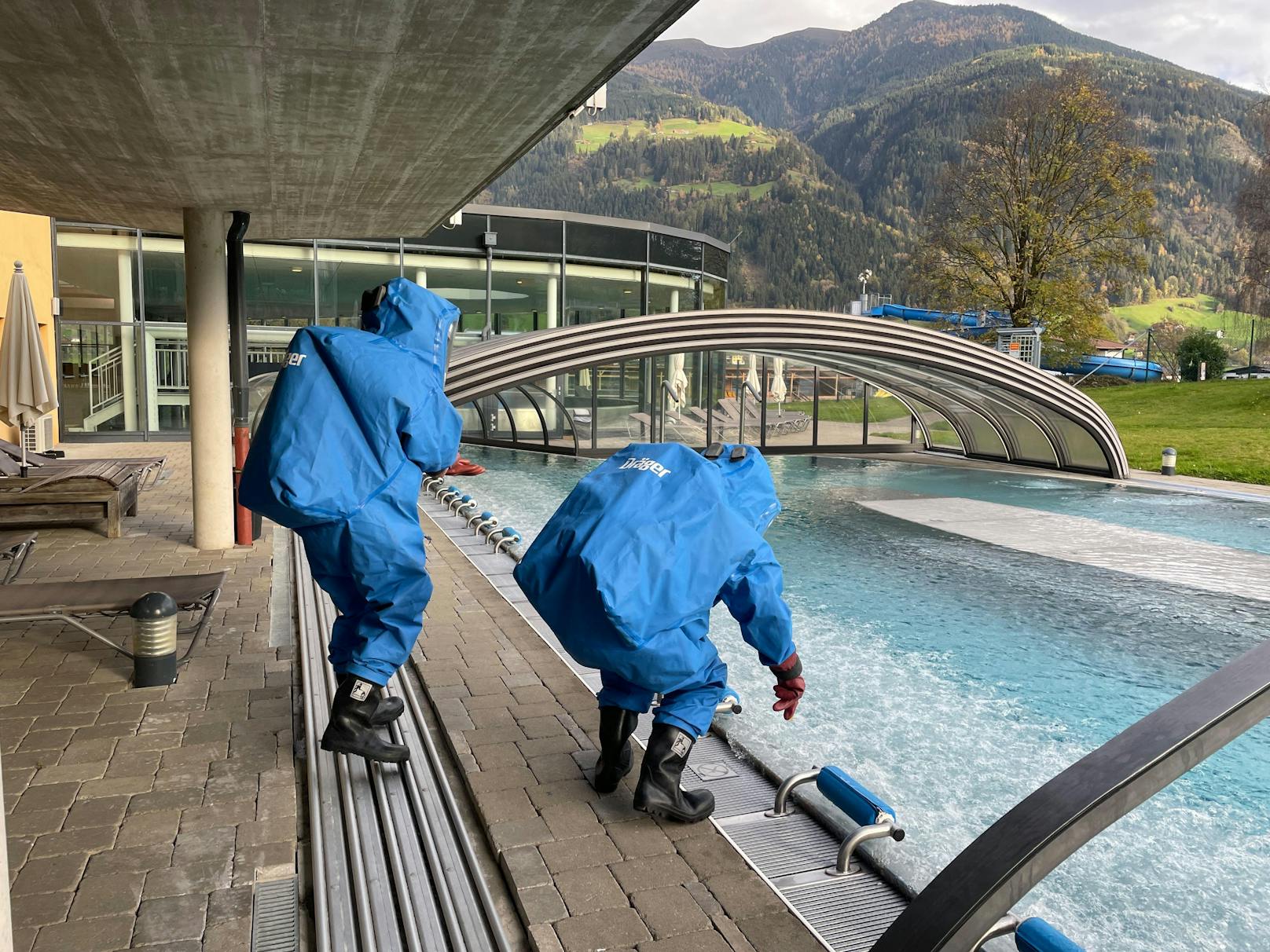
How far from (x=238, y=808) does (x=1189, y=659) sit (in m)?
5.68

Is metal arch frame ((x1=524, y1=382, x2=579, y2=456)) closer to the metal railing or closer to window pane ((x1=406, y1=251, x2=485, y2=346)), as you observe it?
window pane ((x1=406, y1=251, x2=485, y2=346))

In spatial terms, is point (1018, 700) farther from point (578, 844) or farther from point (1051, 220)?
point (1051, 220)

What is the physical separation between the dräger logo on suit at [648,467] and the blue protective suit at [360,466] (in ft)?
2.79

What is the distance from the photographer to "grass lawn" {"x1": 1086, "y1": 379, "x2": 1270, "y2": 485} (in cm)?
1816

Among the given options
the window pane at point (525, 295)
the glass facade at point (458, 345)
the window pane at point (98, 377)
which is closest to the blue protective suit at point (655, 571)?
the glass facade at point (458, 345)

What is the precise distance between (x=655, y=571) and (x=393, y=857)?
122 centimetres

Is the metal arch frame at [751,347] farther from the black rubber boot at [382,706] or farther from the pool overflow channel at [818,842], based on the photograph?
the pool overflow channel at [818,842]

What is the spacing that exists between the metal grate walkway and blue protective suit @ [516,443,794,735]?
2.53ft

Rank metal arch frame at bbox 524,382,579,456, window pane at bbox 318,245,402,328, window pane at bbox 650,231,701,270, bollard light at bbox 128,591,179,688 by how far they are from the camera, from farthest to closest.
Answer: window pane at bbox 650,231,701,270 < window pane at bbox 318,245,402,328 < metal arch frame at bbox 524,382,579,456 < bollard light at bbox 128,591,179,688

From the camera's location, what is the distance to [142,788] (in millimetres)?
3482

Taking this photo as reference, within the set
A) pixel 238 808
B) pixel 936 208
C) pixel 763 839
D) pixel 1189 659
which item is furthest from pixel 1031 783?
pixel 936 208

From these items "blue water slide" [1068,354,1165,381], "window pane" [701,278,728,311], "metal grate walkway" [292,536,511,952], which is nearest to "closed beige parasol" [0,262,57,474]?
"metal grate walkway" [292,536,511,952]

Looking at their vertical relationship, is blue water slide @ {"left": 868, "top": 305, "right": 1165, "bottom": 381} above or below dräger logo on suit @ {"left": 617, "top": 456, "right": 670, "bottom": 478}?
above

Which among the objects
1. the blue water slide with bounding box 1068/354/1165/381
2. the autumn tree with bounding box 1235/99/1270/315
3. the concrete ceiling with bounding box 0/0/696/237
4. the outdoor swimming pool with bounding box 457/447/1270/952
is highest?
the autumn tree with bounding box 1235/99/1270/315
